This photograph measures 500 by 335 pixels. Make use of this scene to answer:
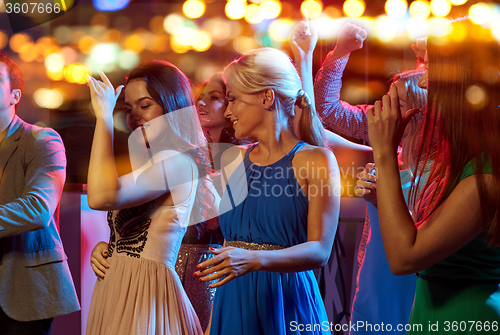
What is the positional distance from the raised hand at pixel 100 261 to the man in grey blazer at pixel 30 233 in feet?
0.80

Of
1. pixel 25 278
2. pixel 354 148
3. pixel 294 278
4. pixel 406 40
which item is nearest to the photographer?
pixel 294 278

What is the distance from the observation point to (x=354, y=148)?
65.6 inches

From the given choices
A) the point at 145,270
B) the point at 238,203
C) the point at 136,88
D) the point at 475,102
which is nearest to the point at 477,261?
the point at 475,102

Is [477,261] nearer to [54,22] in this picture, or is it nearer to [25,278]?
[25,278]

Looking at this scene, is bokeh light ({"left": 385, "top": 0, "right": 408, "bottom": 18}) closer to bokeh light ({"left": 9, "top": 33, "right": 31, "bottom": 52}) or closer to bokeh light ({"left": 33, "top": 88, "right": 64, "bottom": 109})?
bokeh light ({"left": 33, "top": 88, "right": 64, "bottom": 109})

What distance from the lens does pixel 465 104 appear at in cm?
77

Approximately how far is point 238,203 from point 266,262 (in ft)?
0.94

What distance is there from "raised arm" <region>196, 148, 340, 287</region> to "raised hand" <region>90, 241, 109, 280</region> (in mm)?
415

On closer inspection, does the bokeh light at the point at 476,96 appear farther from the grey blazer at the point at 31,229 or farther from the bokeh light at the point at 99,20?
the bokeh light at the point at 99,20

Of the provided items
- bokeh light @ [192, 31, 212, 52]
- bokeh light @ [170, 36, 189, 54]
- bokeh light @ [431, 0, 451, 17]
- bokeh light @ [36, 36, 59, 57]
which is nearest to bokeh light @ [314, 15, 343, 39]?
bokeh light @ [431, 0, 451, 17]

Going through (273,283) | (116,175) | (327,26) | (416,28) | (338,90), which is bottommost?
(273,283)

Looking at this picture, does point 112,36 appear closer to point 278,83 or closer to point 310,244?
point 278,83

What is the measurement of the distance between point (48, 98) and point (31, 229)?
1351mm

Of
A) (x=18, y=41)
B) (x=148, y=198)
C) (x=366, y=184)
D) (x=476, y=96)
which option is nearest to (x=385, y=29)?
(x=366, y=184)
